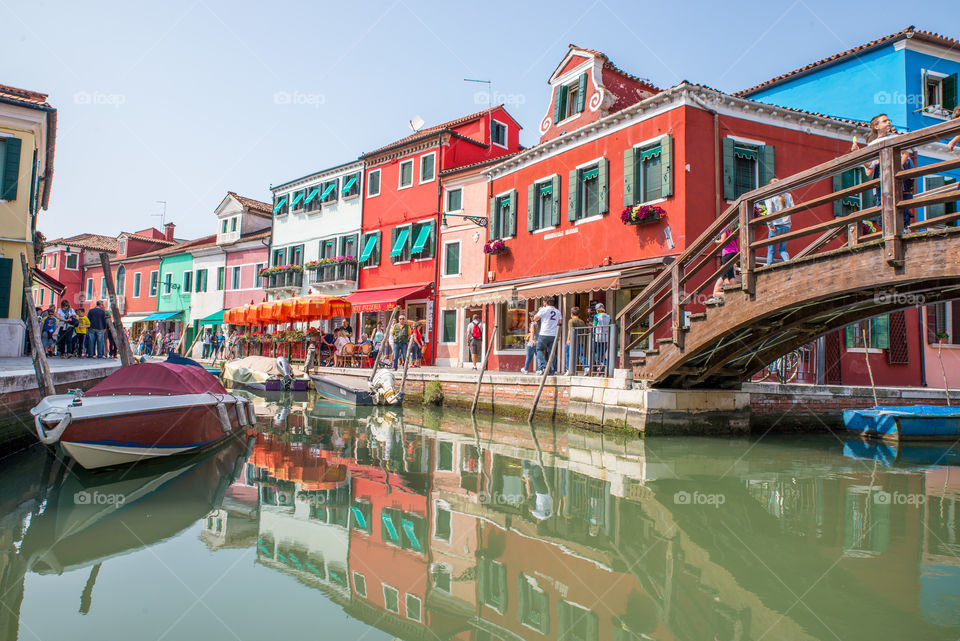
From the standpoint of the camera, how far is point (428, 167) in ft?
73.7

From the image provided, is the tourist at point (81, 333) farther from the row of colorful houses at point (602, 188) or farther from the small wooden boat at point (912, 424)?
the small wooden boat at point (912, 424)

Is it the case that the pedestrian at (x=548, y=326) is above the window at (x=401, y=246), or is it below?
below

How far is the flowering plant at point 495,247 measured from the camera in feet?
59.1

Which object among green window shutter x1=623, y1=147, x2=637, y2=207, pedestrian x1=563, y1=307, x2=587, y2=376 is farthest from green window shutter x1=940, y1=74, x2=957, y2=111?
pedestrian x1=563, y1=307, x2=587, y2=376

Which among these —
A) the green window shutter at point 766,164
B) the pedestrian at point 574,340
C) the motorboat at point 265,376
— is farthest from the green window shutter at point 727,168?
the motorboat at point 265,376

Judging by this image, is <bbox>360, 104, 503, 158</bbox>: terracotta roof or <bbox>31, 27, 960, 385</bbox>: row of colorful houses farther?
<bbox>360, 104, 503, 158</bbox>: terracotta roof

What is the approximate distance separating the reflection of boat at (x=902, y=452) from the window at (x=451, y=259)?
1275 centimetres

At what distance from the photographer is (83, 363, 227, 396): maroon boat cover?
746 cm

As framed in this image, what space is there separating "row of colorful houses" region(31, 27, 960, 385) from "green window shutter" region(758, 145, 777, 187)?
0.10 ft

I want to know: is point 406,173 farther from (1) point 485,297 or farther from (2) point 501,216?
(1) point 485,297

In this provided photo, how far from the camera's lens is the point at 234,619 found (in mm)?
3340

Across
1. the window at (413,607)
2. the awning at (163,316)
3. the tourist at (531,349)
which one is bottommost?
the window at (413,607)

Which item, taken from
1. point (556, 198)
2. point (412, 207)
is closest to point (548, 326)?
point (556, 198)

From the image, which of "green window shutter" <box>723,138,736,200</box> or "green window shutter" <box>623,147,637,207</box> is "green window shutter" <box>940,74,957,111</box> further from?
"green window shutter" <box>623,147,637,207</box>
